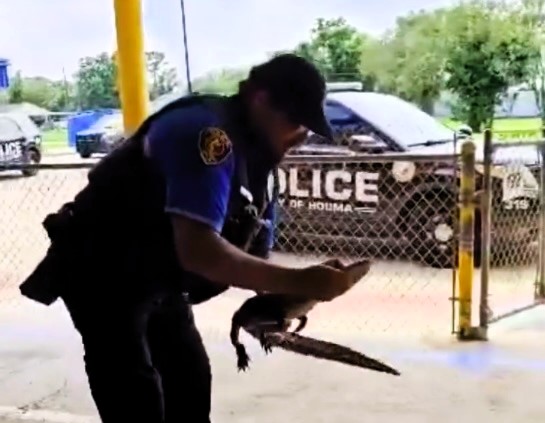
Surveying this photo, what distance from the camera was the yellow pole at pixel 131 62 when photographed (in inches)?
162

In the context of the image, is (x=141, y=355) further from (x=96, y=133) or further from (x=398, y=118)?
(x=96, y=133)

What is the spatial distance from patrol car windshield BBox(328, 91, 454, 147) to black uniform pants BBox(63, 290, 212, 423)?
13.4 ft

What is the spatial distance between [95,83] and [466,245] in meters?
5.47

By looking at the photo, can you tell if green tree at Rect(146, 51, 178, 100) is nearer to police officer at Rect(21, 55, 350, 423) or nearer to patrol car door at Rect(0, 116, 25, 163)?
police officer at Rect(21, 55, 350, 423)

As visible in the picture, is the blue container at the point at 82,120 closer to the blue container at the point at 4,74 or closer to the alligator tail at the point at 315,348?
the blue container at the point at 4,74

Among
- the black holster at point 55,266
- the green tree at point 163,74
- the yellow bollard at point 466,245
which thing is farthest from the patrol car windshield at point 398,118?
the black holster at point 55,266

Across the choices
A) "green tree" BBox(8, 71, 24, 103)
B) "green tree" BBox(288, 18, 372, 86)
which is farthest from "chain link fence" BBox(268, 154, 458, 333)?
"green tree" BBox(8, 71, 24, 103)

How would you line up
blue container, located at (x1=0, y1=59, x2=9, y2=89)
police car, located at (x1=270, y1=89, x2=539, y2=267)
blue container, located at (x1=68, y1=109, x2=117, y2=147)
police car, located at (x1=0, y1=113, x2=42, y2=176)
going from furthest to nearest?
police car, located at (x1=0, y1=113, x2=42, y2=176)
blue container, located at (x1=0, y1=59, x2=9, y2=89)
blue container, located at (x1=68, y1=109, x2=117, y2=147)
police car, located at (x1=270, y1=89, x2=539, y2=267)

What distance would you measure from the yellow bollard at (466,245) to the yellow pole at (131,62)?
1.43 metres

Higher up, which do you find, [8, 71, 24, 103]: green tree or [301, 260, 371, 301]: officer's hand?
[301, 260, 371, 301]: officer's hand

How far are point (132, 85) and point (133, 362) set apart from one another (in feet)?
7.93

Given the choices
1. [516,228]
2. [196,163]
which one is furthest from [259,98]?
[516,228]

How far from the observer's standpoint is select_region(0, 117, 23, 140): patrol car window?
38.8 feet

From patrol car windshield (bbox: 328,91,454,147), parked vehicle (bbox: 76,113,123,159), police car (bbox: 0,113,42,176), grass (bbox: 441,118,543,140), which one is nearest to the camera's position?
grass (bbox: 441,118,543,140)
